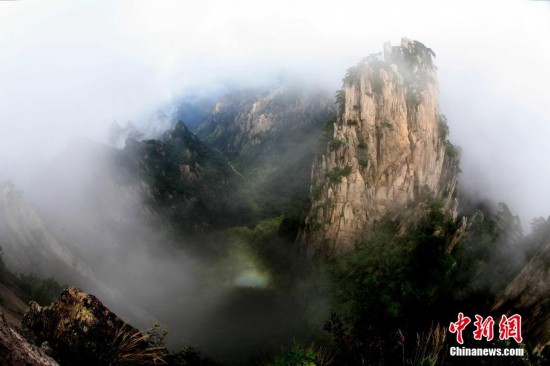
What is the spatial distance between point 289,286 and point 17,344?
4917 centimetres

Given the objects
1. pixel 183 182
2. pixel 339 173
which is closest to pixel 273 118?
pixel 183 182

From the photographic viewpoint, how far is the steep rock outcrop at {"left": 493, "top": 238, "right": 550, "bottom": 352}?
2050cm

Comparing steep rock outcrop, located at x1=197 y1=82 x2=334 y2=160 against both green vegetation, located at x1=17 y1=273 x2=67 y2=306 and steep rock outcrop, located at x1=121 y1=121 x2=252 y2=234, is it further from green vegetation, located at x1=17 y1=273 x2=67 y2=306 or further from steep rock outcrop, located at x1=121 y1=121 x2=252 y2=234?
green vegetation, located at x1=17 y1=273 x2=67 y2=306

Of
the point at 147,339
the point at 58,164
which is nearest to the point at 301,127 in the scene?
the point at 58,164

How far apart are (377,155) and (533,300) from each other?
30856 mm

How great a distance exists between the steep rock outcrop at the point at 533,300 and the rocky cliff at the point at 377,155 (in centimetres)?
2359

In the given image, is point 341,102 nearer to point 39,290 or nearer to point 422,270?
point 422,270

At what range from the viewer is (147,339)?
10.3 meters

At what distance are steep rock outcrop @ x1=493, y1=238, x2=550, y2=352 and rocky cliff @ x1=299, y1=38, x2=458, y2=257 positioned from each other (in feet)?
77.4

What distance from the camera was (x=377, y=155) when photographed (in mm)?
51812

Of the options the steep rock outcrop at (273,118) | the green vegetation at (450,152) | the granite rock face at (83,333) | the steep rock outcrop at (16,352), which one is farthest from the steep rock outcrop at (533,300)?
the steep rock outcrop at (273,118)

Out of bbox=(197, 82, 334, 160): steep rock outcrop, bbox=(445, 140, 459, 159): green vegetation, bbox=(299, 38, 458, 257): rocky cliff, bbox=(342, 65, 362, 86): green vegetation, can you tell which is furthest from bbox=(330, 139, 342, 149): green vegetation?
bbox=(197, 82, 334, 160): steep rock outcrop

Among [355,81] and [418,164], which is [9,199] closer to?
[355,81]

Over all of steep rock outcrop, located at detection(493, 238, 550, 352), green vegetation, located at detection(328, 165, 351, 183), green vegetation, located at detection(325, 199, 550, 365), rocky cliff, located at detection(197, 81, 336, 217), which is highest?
rocky cliff, located at detection(197, 81, 336, 217)
